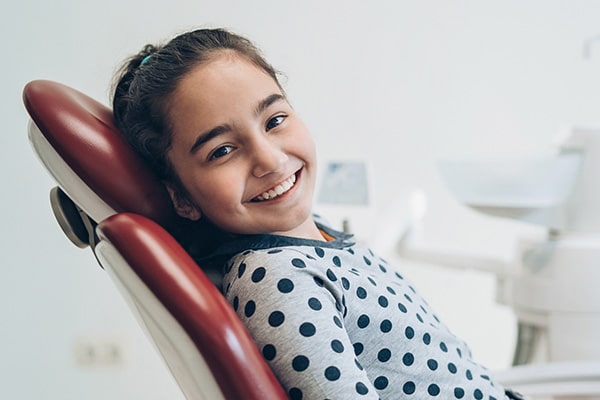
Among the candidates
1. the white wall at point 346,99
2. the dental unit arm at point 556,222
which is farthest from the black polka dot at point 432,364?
the white wall at point 346,99

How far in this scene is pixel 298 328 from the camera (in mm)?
735

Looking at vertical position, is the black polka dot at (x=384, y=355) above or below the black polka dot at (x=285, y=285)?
below

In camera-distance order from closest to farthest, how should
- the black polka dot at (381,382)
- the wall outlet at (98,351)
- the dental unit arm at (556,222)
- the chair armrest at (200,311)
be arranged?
the chair armrest at (200,311) → the black polka dot at (381,382) → the dental unit arm at (556,222) → the wall outlet at (98,351)

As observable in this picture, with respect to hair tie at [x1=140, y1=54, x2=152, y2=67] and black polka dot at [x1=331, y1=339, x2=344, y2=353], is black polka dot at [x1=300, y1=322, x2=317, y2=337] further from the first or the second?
hair tie at [x1=140, y1=54, x2=152, y2=67]

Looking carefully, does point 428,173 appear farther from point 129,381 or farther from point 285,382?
point 285,382

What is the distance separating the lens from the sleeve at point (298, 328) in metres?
0.72

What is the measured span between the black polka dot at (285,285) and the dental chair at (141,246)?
0.08 m

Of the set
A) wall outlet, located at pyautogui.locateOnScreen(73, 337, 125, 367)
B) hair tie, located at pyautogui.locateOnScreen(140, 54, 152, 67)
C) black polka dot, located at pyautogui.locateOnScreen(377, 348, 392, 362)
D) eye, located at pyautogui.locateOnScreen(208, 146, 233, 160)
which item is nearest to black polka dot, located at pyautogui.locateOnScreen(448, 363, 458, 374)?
black polka dot, located at pyautogui.locateOnScreen(377, 348, 392, 362)

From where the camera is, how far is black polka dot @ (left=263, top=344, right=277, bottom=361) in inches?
29.1

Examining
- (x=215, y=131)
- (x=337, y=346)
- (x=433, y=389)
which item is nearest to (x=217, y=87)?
(x=215, y=131)

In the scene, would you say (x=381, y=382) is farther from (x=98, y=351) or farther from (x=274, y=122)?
(x=98, y=351)

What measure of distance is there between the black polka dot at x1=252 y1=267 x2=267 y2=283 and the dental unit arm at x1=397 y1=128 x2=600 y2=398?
0.88 meters

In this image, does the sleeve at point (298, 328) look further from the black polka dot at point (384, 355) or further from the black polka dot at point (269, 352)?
the black polka dot at point (384, 355)

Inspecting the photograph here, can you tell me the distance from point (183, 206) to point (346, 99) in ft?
5.46
